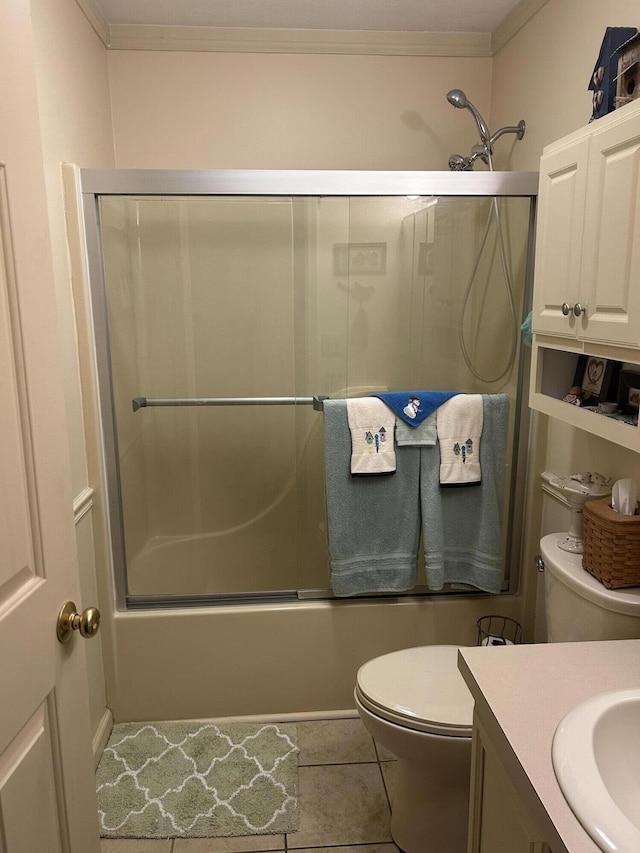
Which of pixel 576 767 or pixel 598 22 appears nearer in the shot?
pixel 576 767

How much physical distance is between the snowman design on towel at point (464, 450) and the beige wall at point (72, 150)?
121cm

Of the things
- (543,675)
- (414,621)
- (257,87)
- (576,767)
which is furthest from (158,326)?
(576,767)

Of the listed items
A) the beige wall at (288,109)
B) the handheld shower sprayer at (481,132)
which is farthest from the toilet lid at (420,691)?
the beige wall at (288,109)

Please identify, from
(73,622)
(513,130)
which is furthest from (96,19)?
(73,622)

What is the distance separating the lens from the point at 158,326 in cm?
208

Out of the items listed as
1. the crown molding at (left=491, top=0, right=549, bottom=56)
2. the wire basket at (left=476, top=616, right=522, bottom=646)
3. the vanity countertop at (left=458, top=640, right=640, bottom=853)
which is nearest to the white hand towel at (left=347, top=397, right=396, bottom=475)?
the wire basket at (left=476, top=616, right=522, bottom=646)

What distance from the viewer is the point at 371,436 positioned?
2012 millimetres

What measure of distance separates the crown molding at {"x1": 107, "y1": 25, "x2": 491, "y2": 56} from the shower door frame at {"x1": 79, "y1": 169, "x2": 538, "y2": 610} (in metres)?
0.84

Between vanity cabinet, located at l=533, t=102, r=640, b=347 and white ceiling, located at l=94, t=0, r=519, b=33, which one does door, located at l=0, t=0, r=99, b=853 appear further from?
white ceiling, located at l=94, t=0, r=519, b=33

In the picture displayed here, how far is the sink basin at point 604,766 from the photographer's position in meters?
0.79

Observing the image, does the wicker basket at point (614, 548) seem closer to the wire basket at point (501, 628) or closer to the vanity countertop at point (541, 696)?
the vanity countertop at point (541, 696)

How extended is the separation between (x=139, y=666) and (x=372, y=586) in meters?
0.86

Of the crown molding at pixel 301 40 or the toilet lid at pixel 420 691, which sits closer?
the toilet lid at pixel 420 691

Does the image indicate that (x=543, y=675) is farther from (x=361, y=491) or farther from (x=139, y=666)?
(x=139, y=666)
